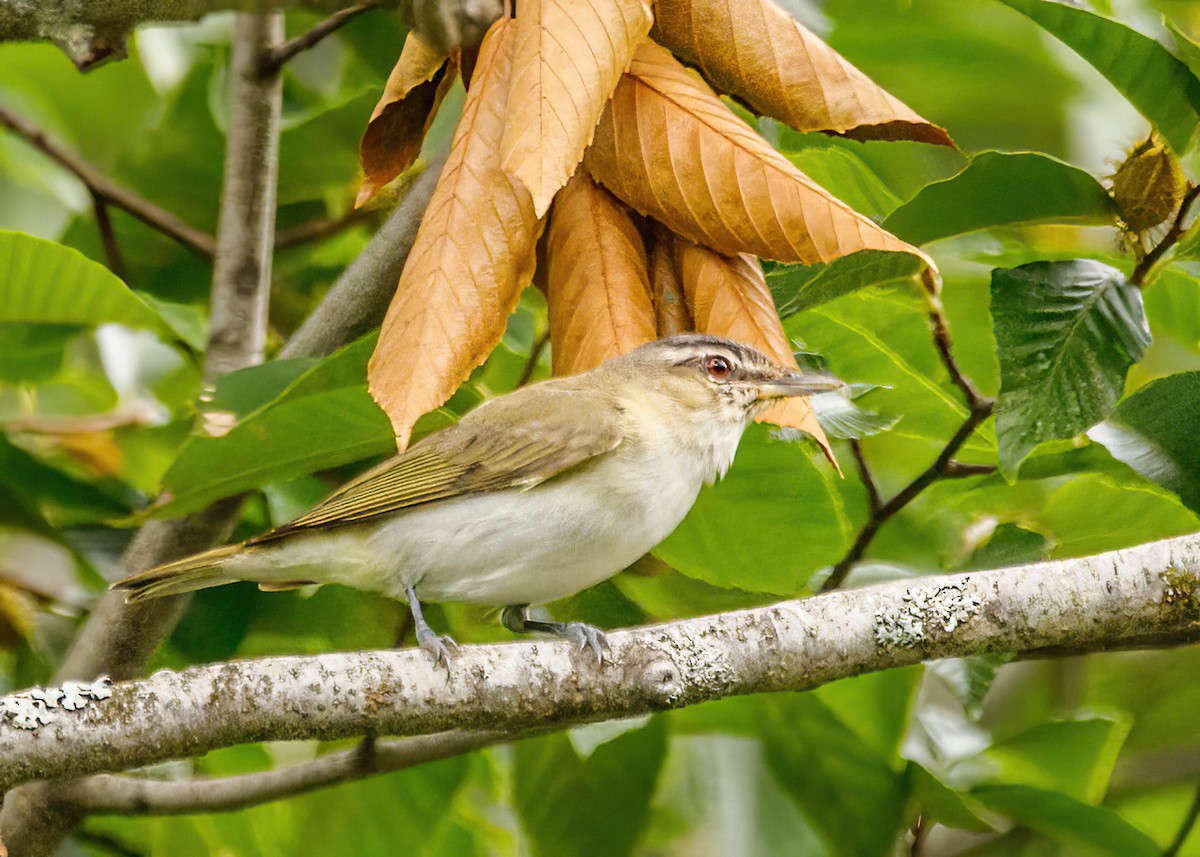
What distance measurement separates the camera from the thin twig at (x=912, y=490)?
2.88m

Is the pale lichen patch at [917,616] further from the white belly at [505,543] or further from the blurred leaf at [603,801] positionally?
the blurred leaf at [603,801]

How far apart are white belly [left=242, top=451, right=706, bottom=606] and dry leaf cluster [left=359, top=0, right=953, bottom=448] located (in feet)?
1.82

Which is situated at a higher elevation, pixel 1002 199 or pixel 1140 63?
pixel 1140 63

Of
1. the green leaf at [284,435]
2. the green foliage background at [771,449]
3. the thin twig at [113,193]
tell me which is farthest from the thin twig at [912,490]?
the thin twig at [113,193]

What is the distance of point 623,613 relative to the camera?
3.22 meters

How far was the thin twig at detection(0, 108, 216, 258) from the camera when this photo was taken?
3.87 m

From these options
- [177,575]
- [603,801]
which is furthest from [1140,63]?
[177,575]

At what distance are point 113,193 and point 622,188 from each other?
7.10 ft

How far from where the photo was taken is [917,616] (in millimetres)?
Result: 2232

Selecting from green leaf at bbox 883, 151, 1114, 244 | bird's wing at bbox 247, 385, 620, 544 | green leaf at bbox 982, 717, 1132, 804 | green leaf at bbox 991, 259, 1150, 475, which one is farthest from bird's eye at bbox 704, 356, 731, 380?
green leaf at bbox 982, 717, 1132, 804

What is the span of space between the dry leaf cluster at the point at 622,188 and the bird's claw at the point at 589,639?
0.49 metres

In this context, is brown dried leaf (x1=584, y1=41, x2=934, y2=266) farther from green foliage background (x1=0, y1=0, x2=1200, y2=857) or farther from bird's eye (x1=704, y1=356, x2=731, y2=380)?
bird's eye (x1=704, y1=356, x2=731, y2=380)

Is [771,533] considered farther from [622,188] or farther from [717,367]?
[622,188]

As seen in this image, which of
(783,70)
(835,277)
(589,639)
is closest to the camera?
(783,70)
